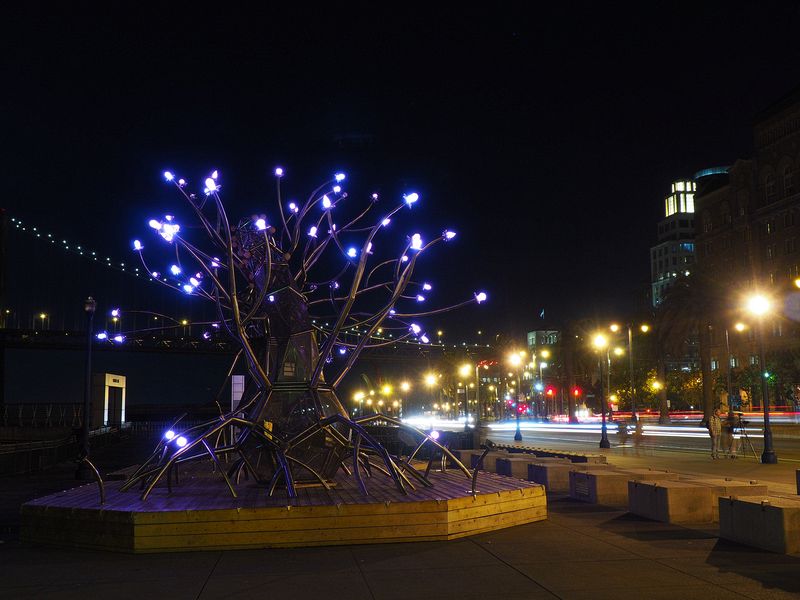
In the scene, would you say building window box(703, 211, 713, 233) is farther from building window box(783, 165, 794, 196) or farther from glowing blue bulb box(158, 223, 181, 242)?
glowing blue bulb box(158, 223, 181, 242)

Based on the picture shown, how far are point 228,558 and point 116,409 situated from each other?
53486 mm

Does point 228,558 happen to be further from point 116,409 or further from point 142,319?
point 142,319

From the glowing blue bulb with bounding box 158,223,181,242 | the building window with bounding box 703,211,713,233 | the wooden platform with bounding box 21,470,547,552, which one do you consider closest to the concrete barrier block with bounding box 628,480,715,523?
the wooden platform with bounding box 21,470,547,552

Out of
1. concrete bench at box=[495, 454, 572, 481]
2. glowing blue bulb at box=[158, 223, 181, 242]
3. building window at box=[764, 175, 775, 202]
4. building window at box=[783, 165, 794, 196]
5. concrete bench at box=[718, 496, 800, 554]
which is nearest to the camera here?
concrete bench at box=[718, 496, 800, 554]

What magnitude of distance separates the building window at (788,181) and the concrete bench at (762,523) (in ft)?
278

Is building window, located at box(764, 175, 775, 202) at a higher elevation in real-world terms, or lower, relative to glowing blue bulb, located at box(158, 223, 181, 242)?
higher

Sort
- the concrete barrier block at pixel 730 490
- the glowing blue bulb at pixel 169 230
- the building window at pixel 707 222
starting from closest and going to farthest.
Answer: the concrete barrier block at pixel 730 490 → the glowing blue bulb at pixel 169 230 → the building window at pixel 707 222

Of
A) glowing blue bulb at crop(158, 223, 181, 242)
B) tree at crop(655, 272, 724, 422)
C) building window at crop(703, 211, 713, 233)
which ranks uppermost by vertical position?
building window at crop(703, 211, 713, 233)

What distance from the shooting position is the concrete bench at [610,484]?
15656mm

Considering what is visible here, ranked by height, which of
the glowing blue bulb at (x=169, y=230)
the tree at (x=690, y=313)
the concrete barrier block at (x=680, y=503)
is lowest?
the concrete barrier block at (x=680, y=503)

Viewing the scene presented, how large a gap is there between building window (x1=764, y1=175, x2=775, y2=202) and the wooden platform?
3458 inches

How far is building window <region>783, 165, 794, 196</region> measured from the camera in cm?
8735

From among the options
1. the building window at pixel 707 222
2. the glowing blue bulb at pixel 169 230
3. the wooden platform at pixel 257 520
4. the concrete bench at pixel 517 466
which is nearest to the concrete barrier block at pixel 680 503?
the wooden platform at pixel 257 520

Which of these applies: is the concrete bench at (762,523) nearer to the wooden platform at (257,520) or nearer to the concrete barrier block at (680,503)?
the concrete barrier block at (680,503)
